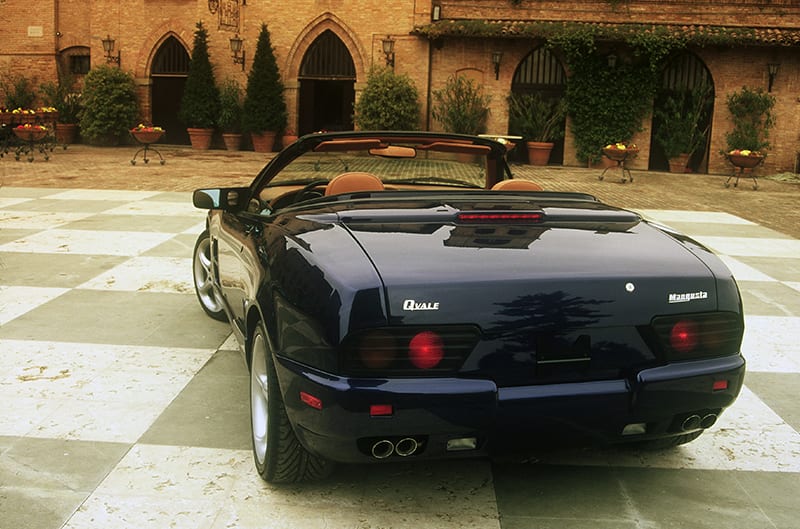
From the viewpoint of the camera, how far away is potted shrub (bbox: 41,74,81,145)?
27.2 m

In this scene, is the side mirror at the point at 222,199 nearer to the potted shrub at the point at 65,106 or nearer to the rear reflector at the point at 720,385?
the rear reflector at the point at 720,385

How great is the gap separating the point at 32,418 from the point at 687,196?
15.3 meters

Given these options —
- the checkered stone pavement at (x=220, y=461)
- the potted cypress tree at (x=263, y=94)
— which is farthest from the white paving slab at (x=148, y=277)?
the potted cypress tree at (x=263, y=94)

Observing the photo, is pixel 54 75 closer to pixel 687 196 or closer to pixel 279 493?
pixel 687 196

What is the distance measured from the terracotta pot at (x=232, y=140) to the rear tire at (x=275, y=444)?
23475 millimetres

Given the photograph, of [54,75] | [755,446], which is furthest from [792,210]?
[54,75]

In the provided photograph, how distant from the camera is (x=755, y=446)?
13.8 feet

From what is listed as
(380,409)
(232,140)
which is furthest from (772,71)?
(380,409)

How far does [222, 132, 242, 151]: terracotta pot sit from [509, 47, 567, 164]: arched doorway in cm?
782

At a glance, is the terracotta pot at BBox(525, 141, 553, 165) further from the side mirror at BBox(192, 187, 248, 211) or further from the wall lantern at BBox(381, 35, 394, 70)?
the side mirror at BBox(192, 187, 248, 211)

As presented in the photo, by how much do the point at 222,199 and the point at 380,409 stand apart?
7.45 ft

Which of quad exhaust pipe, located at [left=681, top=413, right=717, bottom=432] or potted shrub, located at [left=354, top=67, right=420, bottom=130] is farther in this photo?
potted shrub, located at [left=354, top=67, right=420, bottom=130]

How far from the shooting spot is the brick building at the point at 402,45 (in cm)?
2478

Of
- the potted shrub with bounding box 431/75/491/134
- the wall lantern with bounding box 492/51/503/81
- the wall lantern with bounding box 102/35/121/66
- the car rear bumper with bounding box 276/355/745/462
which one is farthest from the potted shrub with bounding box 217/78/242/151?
the car rear bumper with bounding box 276/355/745/462
